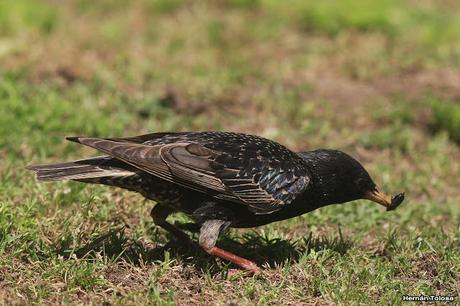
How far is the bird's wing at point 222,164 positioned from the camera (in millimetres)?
6348

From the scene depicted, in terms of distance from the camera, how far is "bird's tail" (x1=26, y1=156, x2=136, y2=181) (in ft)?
20.7

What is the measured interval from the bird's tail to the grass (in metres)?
0.60

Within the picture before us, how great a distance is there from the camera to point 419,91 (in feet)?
38.7

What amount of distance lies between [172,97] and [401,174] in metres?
3.12

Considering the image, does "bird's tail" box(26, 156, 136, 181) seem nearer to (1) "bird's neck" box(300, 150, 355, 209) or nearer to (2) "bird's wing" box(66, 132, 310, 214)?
(2) "bird's wing" box(66, 132, 310, 214)

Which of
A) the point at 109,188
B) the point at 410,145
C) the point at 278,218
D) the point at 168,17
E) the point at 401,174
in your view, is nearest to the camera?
the point at 278,218

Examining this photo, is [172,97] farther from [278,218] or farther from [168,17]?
[278,218]

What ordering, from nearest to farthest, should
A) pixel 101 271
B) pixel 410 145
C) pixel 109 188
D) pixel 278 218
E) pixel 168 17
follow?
pixel 101 271, pixel 278 218, pixel 109 188, pixel 410 145, pixel 168 17

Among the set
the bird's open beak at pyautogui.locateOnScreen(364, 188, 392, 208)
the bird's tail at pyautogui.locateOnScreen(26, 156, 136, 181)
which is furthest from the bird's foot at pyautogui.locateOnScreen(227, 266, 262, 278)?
the bird's open beak at pyautogui.locateOnScreen(364, 188, 392, 208)

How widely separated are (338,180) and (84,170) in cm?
212

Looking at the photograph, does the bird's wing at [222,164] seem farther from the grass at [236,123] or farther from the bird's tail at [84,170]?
the grass at [236,123]

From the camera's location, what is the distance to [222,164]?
257 inches

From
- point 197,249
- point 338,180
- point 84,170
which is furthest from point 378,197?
point 84,170

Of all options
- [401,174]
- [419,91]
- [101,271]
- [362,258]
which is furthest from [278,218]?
[419,91]
